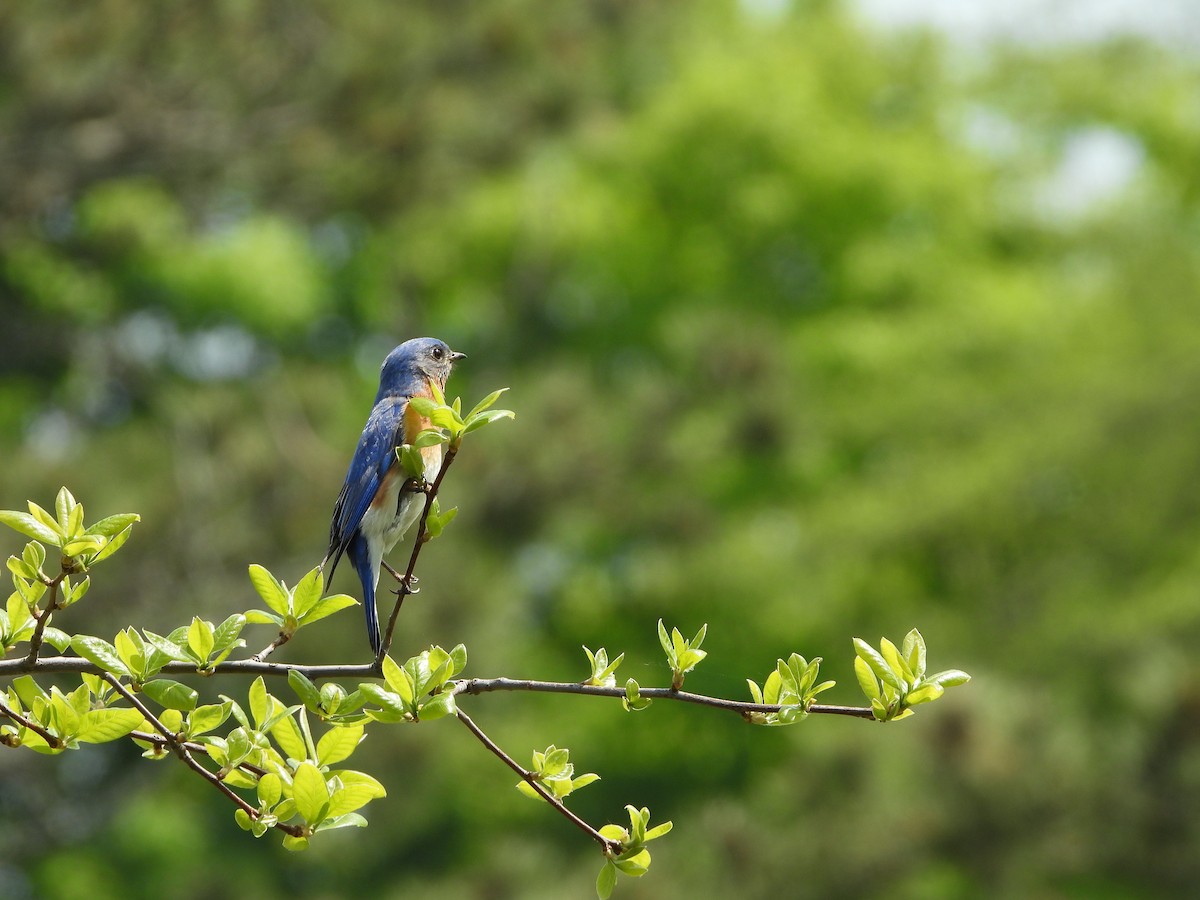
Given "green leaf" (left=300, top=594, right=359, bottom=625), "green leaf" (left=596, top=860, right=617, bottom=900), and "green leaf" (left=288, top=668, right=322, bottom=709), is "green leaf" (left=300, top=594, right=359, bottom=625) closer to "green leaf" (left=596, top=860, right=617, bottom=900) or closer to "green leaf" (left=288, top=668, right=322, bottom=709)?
"green leaf" (left=288, top=668, right=322, bottom=709)

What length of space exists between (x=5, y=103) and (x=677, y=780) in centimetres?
960

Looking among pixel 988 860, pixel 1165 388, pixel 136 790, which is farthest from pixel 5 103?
pixel 1165 388

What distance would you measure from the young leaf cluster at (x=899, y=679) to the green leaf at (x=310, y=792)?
838 millimetres

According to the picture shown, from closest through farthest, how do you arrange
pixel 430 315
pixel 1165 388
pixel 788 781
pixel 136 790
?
pixel 788 781
pixel 136 790
pixel 1165 388
pixel 430 315

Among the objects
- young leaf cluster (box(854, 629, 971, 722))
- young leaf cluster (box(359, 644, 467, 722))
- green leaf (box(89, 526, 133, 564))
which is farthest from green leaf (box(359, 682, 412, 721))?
young leaf cluster (box(854, 629, 971, 722))

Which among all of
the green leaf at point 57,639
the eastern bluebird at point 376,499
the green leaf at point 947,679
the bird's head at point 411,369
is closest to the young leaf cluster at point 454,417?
the green leaf at point 57,639

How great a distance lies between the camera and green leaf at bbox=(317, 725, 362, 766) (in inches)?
84.4

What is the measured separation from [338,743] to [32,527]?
56 cm

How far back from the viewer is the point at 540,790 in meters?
2.21

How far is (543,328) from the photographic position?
1666 cm

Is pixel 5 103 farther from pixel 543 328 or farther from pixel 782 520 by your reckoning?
pixel 782 520

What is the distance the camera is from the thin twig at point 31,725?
6.75 feet

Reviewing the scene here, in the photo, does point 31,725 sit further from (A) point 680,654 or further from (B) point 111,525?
(A) point 680,654

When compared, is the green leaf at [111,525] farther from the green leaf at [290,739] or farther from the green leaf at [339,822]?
the green leaf at [339,822]
